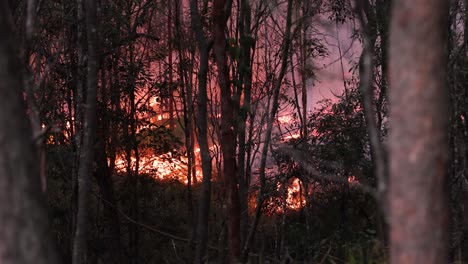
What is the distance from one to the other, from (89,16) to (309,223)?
5.79m

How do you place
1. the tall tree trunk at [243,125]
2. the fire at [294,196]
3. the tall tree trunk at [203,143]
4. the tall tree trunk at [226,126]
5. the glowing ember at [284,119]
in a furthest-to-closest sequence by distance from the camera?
the glowing ember at [284,119] < the fire at [294,196] < the tall tree trunk at [243,125] < the tall tree trunk at [203,143] < the tall tree trunk at [226,126]

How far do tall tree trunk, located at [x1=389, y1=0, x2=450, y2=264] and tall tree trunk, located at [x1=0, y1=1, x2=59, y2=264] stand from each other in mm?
1226

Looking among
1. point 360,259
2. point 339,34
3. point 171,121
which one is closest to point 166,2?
point 171,121

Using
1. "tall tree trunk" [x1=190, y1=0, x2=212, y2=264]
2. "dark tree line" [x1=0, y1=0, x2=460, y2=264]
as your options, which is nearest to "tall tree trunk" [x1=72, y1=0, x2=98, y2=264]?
"dark tree line" [x1=0, y1=0, x2=460, y2=264]

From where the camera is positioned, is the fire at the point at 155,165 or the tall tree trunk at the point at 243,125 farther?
the fire at the point at 155,165

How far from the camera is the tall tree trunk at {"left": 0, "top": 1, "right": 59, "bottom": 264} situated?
2.31 metres

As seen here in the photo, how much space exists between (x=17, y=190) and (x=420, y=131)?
4.45 feet

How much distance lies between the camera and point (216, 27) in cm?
693

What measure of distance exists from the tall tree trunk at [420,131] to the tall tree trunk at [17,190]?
1.23 m

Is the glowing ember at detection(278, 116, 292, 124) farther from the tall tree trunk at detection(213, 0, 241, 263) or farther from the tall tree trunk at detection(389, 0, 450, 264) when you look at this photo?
the tall tree trunk at detection(389, 0, 450, 264)

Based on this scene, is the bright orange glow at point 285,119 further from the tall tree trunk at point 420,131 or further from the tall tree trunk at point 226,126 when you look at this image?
the tall tree trunk at point 420,131

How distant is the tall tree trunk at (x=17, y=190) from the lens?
7.57 ft

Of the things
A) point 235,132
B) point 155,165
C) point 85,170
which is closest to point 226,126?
point 85,170

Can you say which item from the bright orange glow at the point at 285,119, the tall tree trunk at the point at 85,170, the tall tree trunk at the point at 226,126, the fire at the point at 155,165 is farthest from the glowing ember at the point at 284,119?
the tall tree trunk at the point at 85,170
